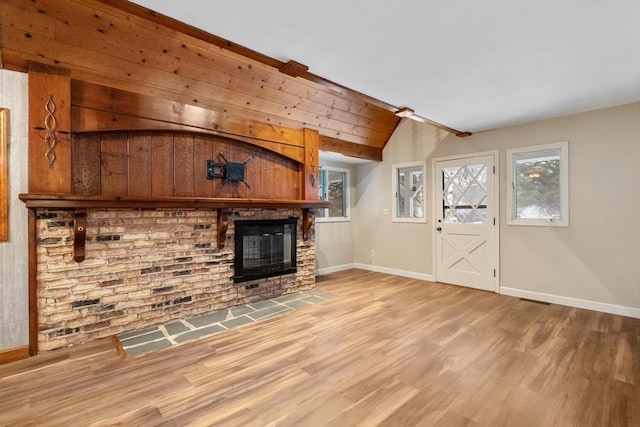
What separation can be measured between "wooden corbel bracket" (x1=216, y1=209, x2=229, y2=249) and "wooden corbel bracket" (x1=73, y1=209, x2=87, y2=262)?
1312 millimetres

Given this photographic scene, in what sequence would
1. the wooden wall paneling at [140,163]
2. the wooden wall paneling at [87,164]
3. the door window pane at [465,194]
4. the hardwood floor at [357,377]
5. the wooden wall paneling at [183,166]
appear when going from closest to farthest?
the hardwood floor at [357,377] < the wooden wall paneling at [87,164] < the wooden wall paneling at [140,163] < the wooden wall paneling at [183,166] < the door window pane at [465,194]

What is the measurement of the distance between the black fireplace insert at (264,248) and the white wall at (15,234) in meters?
1.98

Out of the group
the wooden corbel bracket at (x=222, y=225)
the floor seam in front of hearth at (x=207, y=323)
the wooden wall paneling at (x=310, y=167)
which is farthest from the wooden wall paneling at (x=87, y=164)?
the wooden wall paneling at (x=310, y=167)

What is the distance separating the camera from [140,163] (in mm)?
3270

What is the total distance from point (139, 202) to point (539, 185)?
5.08m

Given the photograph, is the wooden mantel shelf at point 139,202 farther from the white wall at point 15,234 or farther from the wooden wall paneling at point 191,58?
the wooden wall paneling at point 191,58

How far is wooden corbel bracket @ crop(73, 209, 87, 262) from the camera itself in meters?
2.81

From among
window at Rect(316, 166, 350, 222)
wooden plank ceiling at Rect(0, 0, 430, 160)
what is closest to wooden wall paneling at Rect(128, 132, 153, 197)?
wooden plank ceiling at Rect(0, 0, 430, 160)

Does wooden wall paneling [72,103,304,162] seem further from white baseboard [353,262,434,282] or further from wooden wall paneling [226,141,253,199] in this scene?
white baseboard [353,262,434,282]

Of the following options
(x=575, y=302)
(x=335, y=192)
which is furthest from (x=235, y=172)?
(x=575, y=302)

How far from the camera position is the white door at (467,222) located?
4.70 metres

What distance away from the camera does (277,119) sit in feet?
13.9

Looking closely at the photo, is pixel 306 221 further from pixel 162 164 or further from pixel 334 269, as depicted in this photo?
pixel 162 164

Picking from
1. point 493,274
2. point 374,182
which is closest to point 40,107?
point 374,182
